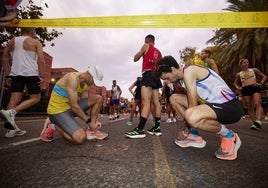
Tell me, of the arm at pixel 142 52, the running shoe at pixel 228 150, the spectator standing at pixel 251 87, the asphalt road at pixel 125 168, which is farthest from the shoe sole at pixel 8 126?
the spectator standing at pixel 251 87

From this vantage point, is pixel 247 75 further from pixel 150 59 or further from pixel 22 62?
pixel 22 62

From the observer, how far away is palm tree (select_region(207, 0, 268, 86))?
19.8 metres

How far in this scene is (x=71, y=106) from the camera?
147 inches

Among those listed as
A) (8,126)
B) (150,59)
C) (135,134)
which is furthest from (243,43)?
(8,126)

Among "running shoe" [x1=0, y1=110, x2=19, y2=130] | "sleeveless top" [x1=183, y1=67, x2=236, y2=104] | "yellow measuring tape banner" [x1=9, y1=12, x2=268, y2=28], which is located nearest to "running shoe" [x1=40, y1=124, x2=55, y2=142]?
"running shoe" [x1=0, y1=110, x2=19, y2=130]

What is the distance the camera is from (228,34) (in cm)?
2208

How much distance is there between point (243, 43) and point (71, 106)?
822 inches

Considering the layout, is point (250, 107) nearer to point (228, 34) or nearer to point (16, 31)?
point (16, 31)

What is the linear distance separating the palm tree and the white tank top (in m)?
19.5

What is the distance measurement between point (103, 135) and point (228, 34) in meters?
21.4

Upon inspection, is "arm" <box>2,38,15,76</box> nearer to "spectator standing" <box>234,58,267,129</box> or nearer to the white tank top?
the white tank top

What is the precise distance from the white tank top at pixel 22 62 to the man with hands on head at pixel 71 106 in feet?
2.83

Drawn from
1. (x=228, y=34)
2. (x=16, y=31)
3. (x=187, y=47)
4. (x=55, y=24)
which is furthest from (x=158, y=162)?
(x=187, y=47)

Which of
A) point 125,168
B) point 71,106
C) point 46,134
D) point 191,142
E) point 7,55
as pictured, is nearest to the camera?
point 125,168
